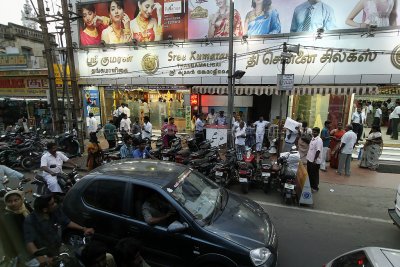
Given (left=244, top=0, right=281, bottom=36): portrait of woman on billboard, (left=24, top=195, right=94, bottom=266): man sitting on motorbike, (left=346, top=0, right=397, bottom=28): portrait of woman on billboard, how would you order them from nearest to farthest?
(left=24, top=195, right=94, bottom=266): man sitting on motorbike, (left=346, top=0, right=397, bottom=28): portrait of woman on billboard, (left=244, top=0, right=281, bottom=36): portrait of woman on billboard

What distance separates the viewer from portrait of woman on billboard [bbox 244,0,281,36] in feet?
38.6

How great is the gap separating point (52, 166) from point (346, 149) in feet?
28.5

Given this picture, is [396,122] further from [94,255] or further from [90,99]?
[90,99]

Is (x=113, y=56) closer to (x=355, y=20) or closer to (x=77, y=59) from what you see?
(x=77, y=59)

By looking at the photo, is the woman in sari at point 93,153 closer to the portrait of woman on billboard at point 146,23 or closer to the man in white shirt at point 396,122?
the portrait of woman on billboard at point 146,23

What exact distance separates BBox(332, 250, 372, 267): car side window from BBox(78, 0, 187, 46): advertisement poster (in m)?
12.7

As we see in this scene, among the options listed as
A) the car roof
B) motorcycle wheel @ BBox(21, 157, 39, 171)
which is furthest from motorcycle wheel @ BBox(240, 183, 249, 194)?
motorcycle wheel @ BBox(21, 157, 39, 171)

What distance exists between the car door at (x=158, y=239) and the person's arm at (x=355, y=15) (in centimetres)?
1136

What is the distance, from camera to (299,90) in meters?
11.5

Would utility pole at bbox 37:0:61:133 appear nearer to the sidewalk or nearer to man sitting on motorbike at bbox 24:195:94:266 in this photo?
man sitting on motorbike at bbox 24:195:94:266

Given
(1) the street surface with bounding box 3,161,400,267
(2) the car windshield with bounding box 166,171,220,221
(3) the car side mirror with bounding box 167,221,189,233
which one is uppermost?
(2) the car windshield with bounding box 166,171,220,221

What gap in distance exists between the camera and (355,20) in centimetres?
1067

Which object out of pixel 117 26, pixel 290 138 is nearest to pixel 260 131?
pixel 290 138

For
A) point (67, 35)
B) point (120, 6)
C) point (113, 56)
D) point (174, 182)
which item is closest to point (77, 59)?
point (113, 56)
